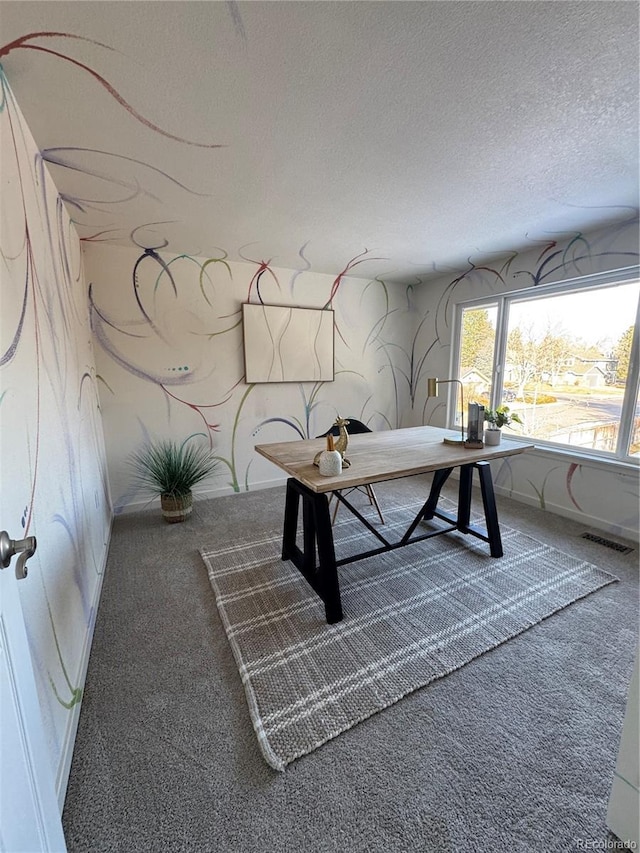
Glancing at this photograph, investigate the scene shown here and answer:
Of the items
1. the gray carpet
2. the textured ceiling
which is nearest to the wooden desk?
the gray carpet

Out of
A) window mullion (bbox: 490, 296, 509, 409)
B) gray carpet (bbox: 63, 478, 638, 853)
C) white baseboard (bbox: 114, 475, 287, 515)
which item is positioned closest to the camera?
gray carpet (bbox: 63, 478, 638, 853)

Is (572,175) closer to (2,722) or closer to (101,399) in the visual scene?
(2,722)

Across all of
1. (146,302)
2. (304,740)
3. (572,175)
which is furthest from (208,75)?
(304,740)

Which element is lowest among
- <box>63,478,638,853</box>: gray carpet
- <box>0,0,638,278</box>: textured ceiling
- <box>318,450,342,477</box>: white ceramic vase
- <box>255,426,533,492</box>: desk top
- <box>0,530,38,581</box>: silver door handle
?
<box>63,478,638,853</box>: gray carpet

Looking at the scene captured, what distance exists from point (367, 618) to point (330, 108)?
91.4 inches

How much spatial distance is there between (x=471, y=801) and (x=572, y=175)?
9.15 feet

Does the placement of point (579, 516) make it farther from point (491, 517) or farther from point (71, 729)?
point (71, 729)

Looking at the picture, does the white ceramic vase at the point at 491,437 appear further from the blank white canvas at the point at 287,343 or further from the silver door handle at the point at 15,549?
the silver door handle at the point at 15,549

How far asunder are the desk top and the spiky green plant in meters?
1.08

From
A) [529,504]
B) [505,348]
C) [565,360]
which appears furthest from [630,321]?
[529,504]

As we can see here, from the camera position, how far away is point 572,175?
1867mm

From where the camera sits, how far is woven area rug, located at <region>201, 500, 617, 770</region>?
53.7 inches

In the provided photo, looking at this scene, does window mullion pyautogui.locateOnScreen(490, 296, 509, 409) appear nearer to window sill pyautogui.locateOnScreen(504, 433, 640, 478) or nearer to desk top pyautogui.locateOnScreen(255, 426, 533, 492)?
window sill pyautogui.locateOnScreen(504, 433, 640, 478)

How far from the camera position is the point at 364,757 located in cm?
118
